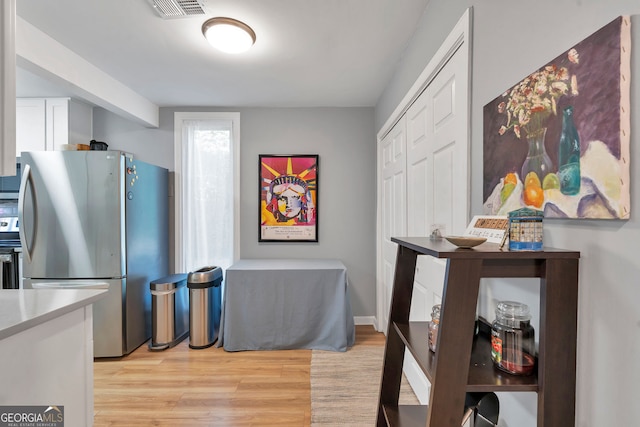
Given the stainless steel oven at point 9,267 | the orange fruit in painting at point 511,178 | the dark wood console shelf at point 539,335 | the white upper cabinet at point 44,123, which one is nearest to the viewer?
the dark wood console shelf at point 539,335

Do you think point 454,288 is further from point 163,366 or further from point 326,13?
point 163,366

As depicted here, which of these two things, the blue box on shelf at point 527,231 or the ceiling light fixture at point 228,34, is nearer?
the blue box on shelf at point 527,231

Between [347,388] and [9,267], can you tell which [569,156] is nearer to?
[347,388]

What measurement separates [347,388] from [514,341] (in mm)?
1690

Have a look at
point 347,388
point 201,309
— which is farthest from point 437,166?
point 201,309

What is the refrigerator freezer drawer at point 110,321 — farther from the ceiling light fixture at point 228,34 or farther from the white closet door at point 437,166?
the white closet door at point 437,166

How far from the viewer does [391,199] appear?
273 centimetres

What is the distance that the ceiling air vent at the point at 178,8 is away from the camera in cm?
166

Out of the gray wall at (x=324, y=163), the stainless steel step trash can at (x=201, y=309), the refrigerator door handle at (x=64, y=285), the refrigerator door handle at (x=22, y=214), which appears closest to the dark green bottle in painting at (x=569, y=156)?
the gray wall at (x=324, y=163)

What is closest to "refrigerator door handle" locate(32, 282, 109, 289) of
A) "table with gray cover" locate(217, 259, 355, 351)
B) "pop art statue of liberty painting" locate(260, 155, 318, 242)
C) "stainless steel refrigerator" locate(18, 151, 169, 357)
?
"stainless steel refrigerator" locate(18, 151, 169, 357)

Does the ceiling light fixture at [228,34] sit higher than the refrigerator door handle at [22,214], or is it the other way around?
the ceiling light fixture at [228,34]

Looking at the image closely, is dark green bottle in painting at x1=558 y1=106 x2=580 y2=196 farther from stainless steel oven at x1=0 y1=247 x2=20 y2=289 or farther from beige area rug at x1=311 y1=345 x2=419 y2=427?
stainless steel oven at x1=0 y1=247 x2=20 y2=289

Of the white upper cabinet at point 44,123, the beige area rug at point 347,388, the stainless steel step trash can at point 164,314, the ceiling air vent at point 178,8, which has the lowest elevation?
the beige area rug at point 347,388

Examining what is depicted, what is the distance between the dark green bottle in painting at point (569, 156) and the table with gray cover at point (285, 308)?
7.01 ft
